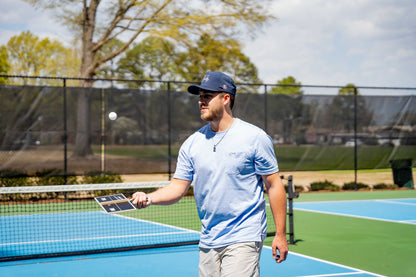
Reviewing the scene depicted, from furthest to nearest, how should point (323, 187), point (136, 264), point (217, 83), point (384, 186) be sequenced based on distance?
point (384, 186)
point (323, 187)
point (136, 264)
point (217, 83)

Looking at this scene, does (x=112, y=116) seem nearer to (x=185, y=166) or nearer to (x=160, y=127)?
(x=160, y=127)

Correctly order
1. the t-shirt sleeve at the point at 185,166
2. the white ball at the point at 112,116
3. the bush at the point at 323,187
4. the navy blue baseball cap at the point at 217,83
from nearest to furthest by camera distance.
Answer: the navy blue baseball cap at the point at 217,83 → the t-shirt sleeve at the point at 185,166 → the white ball at the point at 112,116 → the bush at the point at 323,187

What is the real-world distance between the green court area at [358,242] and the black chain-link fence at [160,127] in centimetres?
446

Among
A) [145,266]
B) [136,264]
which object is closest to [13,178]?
[136,264]

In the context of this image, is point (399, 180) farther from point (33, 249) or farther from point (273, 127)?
point (33, 249)

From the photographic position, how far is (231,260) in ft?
11.3

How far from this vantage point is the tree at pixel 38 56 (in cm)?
4188

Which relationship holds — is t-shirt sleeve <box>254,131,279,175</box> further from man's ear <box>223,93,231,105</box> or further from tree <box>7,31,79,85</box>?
tree <box>7,31,79,85</box>

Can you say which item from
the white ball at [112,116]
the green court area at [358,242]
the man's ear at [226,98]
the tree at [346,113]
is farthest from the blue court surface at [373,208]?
the man's ear at [226,98]

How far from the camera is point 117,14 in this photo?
20.0 m

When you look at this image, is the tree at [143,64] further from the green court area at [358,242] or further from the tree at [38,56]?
the green court area at [358,242]

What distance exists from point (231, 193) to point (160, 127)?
1127 centimetres

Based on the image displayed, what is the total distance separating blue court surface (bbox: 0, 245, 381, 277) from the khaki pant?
9.79 ft

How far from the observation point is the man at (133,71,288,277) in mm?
3469
